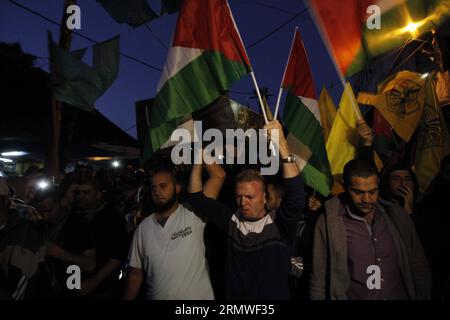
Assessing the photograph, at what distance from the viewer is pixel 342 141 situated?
479 cm

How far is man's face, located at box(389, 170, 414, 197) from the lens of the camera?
3846 mm

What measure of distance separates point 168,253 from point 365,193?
5.48 ft

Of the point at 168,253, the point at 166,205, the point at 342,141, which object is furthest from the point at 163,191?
the point at 342,141

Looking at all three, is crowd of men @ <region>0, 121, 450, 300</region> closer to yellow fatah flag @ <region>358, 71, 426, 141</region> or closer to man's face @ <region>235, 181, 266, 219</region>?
man's face @ <region>235, 181, 266, 219</region>

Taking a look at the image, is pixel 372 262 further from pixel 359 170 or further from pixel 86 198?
pixel 86 198

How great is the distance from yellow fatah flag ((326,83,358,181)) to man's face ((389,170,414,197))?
811 millimetres

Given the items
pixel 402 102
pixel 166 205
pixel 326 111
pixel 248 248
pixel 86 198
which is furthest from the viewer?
pixel 326 111

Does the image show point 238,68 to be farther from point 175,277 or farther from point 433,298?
point 433,298

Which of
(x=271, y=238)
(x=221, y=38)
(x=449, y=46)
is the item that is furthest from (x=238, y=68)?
(x=449, y=46)

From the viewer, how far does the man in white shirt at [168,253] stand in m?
3.12

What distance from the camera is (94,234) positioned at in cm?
381

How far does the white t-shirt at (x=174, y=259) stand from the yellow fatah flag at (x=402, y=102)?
9.74 ft

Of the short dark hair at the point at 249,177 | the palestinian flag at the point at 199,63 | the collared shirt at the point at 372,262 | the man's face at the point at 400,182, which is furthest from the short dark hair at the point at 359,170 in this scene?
the palestinian flag at the point at 199,63

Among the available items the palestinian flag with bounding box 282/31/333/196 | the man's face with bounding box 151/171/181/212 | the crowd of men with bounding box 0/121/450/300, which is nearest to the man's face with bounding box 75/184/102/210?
the crowd of men with bounding box 0/121/450/300
